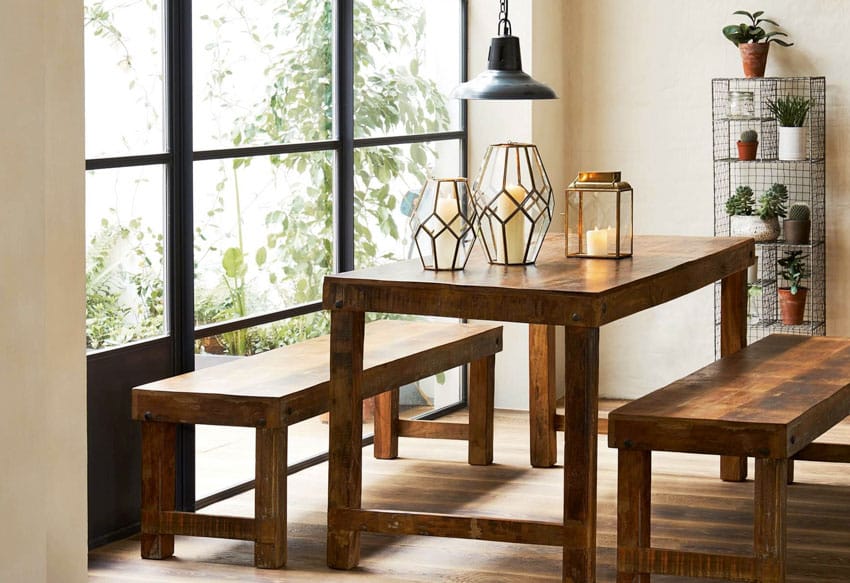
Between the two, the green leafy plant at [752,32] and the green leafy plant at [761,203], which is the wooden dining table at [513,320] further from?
the green leafy plant at [752,32]

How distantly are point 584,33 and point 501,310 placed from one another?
3399 millimetres

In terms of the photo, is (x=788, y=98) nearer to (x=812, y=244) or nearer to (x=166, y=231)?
(x=812, y=244)

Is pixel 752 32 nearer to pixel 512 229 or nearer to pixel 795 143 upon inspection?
pixel 795 143

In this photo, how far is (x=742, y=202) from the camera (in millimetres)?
6617

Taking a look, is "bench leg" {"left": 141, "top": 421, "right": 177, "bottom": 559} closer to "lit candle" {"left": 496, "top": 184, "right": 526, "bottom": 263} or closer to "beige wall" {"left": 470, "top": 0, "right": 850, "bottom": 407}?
"lit candle" {"left": 496, "top": 184, "right": 526, "bottom": 263}

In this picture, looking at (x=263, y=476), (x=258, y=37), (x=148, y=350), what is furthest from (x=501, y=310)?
(x=258, y=37)

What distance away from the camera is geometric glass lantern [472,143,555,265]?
430 centimetres

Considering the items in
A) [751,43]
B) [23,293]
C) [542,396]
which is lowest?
[542,396]

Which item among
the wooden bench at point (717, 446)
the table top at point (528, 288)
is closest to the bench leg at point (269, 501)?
the table top at point (528, 288)

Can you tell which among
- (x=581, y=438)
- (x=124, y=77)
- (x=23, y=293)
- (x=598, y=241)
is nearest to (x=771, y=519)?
(x=581, y=438)

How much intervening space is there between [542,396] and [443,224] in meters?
1.57

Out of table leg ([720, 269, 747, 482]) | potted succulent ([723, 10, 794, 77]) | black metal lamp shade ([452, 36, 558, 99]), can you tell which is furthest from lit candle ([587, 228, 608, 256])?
potted succulent ([723, 10, 794, 77])

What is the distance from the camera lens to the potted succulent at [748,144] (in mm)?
6578

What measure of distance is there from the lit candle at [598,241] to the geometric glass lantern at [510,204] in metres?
0.22
